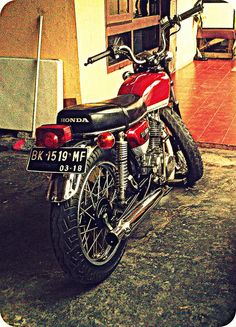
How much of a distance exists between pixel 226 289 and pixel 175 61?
628 cm

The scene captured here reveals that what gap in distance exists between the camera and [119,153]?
2.22m

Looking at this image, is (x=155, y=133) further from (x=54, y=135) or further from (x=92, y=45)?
(x=92, y=45)

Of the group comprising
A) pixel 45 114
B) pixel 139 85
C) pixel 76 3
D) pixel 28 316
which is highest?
pixel 76 3

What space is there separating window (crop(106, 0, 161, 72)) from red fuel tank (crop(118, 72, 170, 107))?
84.9 inches

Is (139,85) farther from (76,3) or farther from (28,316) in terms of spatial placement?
(76,3)

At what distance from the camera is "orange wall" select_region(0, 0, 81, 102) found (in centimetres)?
423

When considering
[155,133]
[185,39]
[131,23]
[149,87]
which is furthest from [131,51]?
[185,39]

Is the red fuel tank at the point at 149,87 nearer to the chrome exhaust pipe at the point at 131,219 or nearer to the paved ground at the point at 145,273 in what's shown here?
the chrome exhaust pipe at the point at 131,219

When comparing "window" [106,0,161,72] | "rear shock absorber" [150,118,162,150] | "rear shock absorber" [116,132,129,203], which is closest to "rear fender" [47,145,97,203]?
"rear shock absorber" [116,132,129,203]

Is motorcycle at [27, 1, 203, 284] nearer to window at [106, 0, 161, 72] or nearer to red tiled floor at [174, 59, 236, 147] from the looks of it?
red tiled floor at [174, 59, 236, 147]

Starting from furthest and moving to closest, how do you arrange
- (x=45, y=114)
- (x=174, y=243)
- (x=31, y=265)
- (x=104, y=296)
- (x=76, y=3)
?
1. (x=45, y=114)
2. (x=76, y=3)
3. (x=174, y=243)
4. (x=31, y=265)
5. (x=104, y=296)

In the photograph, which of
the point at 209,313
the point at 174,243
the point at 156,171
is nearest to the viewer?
the point at 209,313

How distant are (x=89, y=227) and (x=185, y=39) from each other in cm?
685

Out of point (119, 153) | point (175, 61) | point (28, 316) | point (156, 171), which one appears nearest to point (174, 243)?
point (156, 171)
